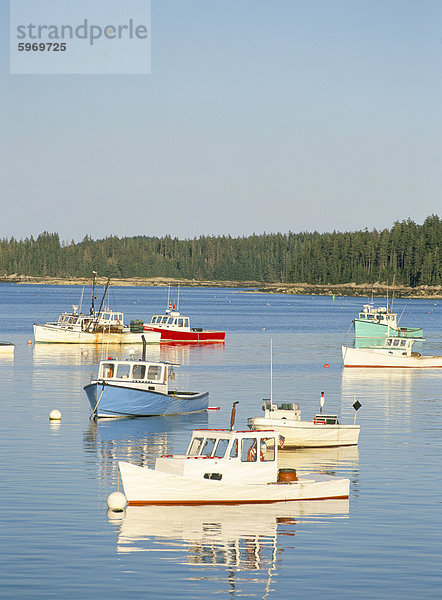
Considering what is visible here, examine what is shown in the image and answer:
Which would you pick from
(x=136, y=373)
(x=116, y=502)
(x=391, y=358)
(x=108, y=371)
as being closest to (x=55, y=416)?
(x=108, y=371)

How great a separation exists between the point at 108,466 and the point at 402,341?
52.4m

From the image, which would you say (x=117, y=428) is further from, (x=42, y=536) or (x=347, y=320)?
(x=347, y=320)

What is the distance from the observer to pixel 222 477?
32.4 metres

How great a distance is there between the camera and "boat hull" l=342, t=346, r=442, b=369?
8400cm

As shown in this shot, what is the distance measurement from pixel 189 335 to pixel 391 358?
39469 mm

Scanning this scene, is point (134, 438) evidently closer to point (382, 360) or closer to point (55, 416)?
point (55, 416)

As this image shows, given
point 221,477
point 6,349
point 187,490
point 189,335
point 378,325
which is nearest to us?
point 187,490

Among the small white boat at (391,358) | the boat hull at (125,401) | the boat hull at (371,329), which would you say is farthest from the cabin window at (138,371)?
the boat hull at (371,329)

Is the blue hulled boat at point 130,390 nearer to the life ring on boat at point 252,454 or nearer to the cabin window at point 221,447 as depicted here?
the cabin window at point 221,447

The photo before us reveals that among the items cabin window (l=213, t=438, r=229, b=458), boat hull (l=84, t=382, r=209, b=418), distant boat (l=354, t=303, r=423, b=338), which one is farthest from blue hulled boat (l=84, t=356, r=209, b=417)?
distant boat (l=354, t=303, r=423, b=338)

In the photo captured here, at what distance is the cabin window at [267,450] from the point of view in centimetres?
3300

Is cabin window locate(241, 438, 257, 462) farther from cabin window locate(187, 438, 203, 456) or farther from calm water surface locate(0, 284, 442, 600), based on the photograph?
calm water surface locate(0, 284, 442, 600)

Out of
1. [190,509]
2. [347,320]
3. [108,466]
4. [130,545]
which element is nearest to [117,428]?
[108,466]

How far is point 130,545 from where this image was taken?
92.4 feet
